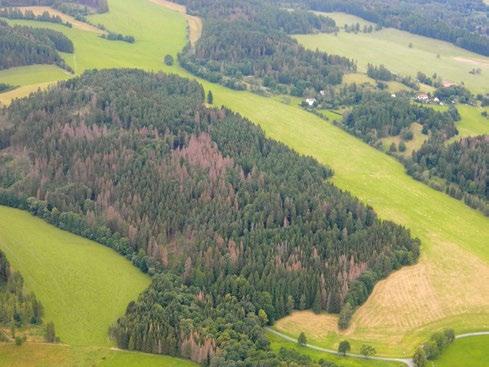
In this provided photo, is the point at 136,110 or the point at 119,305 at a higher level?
the point at 136,110

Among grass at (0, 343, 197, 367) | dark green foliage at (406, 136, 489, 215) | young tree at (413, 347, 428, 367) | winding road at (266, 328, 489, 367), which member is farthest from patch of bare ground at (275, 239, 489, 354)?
dark green foliage at (406, 136, 489, 215)

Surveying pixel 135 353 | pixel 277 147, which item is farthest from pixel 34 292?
pixel 277 147

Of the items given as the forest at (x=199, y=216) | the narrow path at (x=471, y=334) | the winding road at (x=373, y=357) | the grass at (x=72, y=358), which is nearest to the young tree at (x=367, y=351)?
the winding road at (x=373, y=357)

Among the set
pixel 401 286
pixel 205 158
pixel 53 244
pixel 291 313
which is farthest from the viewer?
pixel 205 158

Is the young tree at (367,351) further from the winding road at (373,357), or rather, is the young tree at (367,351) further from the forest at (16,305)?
the forest at (16,305)

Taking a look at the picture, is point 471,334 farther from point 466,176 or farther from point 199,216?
point 466,176

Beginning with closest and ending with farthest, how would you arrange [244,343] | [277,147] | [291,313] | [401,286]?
[244,343] < [291,313] < [401,286] < [277,147]

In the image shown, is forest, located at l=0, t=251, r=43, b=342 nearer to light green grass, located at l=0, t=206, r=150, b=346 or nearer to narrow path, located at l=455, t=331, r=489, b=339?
light green grass, located at l=0, t=206, r=150, b=346

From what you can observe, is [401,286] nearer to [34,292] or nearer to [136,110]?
[34,292]
